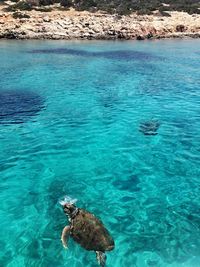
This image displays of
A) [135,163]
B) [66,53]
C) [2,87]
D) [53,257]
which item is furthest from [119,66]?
[53,257]

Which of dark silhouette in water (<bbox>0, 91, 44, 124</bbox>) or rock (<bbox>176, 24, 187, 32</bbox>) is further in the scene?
rock (<bbox>176, 24, 187, 32</bbox>)

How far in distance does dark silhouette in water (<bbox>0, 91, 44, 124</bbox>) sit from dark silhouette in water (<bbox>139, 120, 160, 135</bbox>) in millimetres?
6338

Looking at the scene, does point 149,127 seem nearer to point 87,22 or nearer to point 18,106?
point 18,106

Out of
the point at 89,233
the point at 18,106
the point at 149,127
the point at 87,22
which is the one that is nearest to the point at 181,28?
the point at 87,22

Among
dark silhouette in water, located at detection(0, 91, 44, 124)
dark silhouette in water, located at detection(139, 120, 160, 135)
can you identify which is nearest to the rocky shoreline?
dark silhouette in water, located at detection(0, 91, 44, 124)

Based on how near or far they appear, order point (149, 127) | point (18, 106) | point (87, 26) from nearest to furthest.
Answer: point (149, 127) → point (18, 106) → point (87, 26)

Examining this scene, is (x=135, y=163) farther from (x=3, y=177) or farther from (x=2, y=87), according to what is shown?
(x=2, y=87)

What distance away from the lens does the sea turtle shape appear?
32.4ft

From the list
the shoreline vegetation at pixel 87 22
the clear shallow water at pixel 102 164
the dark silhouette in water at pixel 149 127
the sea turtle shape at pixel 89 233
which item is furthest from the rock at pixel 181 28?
the sea turtle shape at pixel 89 233

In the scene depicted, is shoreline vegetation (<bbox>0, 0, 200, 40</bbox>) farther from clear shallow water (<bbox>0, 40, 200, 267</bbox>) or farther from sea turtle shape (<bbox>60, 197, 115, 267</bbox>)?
sea turtle shape (<bbox>60, 197, 115, 267</bbox>)

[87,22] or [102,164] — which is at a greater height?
[102,164]

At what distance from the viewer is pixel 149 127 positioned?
2078 cm

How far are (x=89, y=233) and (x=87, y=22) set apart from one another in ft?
177

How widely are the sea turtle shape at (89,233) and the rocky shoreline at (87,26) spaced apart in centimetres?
4867
